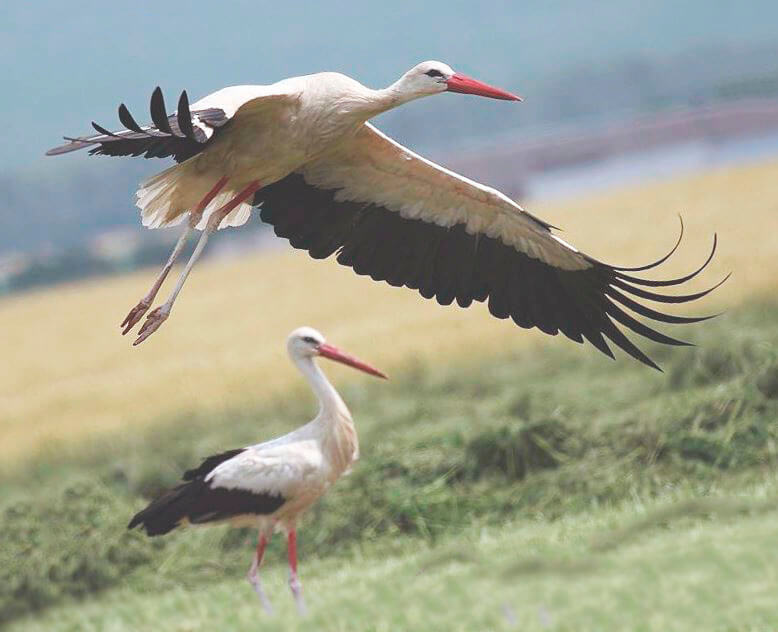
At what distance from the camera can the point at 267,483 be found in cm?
639

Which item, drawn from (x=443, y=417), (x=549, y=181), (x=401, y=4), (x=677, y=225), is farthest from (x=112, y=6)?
(x=443, y=417)

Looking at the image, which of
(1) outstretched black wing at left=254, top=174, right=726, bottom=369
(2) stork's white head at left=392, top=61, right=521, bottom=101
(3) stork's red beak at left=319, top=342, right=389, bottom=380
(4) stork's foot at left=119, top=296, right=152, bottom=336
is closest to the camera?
(4) stork's foot at left=119, top=296, right=152, bottom=336

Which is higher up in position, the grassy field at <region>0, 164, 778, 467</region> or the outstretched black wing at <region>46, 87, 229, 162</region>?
the outstretched black wing at <region>46, 87, 229, 162</region>

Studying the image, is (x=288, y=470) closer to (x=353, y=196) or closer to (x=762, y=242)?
(x=353, y=196)

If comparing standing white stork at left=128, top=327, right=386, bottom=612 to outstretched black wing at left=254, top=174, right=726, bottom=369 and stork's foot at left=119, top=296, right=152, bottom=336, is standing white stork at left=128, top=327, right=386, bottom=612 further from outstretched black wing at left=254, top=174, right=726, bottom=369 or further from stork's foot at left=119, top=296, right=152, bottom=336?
stork's foot at left=119, top=296, right=152, bottom=336

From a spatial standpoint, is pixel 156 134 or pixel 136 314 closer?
pixel 156 134

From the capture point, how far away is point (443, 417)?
9367 millimetres

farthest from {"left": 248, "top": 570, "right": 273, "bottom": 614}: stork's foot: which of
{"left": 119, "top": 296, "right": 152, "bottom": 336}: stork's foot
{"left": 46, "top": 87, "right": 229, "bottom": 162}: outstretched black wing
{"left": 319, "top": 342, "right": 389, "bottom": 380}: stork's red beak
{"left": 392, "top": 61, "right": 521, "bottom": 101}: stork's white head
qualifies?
{"left": 46, "top": 87, "right": 229, "bottom": 162}: outstretched black wing

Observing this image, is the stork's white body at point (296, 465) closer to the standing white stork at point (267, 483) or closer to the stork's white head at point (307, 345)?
the standing white stork at point (267, 483)

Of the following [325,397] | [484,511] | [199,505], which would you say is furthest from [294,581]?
[484,511]

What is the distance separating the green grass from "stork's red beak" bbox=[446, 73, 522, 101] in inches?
71.3

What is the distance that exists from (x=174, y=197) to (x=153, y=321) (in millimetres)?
600

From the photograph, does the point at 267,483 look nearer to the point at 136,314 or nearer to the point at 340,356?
the point at 340,356

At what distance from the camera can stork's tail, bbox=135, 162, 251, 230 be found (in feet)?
16.5
